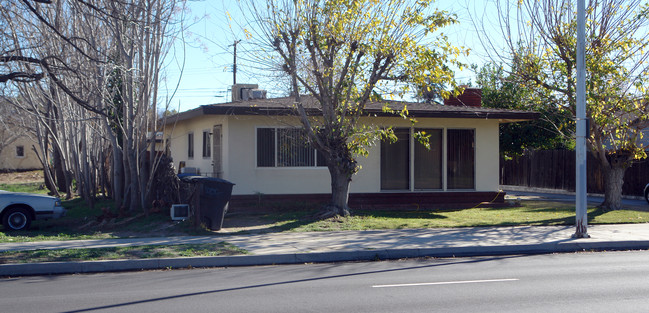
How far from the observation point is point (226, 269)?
34.9 feet

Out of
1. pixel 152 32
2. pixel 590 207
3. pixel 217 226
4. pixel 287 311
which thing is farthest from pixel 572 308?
pixel 590 207

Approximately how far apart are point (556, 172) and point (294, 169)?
15.7 m

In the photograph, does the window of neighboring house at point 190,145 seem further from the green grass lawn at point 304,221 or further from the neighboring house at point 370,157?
the green grass lawn at point 304,221

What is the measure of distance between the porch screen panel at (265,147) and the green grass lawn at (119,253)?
20.8ft

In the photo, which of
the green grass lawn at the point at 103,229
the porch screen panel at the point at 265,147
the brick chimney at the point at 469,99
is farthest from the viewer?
the brick chimney at the point at 469,99

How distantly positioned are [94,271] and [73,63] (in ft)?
27.5

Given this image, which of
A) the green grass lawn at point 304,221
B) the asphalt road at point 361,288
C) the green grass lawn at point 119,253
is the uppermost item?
the green grass lawn at point 304,221

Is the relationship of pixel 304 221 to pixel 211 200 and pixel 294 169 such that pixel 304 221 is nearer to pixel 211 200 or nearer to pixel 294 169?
pixel 211 200

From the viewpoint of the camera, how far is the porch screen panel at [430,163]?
19672 mm

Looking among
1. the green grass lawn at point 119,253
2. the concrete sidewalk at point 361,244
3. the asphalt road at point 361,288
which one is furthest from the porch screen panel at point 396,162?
the green grass lawn at point 119,253

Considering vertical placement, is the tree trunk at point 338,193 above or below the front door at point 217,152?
below

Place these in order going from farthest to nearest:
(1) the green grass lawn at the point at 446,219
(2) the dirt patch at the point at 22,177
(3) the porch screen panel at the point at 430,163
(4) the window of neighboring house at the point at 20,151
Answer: (4) the window of neighboring house at the point at 20,151 < (2) the dirt patch at the point at 22,177 < (3) the porch screen panel at the point at 430,163 < (1) the green grass lawn at the point at 446,219

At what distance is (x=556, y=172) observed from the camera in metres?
28.5

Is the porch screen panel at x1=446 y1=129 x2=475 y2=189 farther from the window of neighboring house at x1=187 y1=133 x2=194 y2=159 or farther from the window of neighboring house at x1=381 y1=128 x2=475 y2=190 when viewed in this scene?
the window of neighboring house at x1=187 y1=133 x2=194 y2=159
